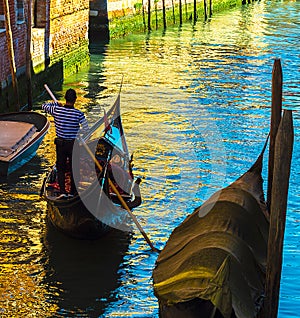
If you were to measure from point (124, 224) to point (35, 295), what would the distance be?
132 centimetres

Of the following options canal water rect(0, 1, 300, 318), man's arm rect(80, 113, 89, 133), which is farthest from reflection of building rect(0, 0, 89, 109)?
man's arm rect(80, 113, 89, 133)

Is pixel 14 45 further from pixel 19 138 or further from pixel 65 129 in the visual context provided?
pixel 65 129

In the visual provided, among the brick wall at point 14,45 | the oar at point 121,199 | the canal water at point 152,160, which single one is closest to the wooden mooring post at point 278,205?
the canal water at point 152,160

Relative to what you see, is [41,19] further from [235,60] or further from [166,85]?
[235,60]

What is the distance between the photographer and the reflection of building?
1028cm

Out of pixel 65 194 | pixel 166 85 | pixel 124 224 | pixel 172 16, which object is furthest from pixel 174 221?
pixel 172 16

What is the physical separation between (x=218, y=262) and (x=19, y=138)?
415cm

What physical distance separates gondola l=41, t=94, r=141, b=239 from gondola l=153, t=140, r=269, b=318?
1.06 meters

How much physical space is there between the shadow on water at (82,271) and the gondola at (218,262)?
85 centimetres

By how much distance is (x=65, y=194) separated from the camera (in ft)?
21.3

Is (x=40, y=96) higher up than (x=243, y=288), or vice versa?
(x=243, y=288)

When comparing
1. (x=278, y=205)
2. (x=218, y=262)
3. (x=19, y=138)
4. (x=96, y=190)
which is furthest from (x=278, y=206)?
(x=19, y=138)

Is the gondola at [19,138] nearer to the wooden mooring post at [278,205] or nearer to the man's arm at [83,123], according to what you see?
the man's arm at [83,123]

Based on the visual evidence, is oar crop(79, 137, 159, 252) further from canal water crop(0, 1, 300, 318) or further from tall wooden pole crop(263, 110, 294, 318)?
tall wooden pole crop(263, 110, 294, 318)
